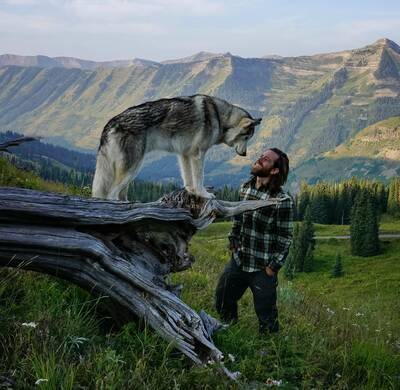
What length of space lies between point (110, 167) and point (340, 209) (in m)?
157

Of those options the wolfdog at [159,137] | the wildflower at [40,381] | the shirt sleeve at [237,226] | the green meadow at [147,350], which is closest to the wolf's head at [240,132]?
the wolfdog at [159,137]

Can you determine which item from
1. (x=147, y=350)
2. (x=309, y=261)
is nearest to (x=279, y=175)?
(x=147, y=350)

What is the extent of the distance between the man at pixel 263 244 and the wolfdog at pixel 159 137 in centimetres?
126

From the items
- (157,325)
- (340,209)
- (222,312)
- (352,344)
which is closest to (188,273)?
(222,312)

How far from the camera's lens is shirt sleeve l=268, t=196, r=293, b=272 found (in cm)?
790

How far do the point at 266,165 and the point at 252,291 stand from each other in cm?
208

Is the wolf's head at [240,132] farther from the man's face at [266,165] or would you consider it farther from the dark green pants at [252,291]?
the dark green pants at [252,291]

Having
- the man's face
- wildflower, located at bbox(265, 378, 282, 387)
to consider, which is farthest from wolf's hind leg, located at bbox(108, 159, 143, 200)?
wildflower, located at bbox(265, 378, 282, 387)

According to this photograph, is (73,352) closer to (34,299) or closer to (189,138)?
(34,299)

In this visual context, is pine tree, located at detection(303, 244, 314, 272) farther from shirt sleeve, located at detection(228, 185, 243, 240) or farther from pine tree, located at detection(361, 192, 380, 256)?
shirt sleeve, located at detection(228, 185, 243, 240)

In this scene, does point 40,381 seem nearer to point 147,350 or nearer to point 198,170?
point 147,350

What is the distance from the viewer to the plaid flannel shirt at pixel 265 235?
26.1 feet

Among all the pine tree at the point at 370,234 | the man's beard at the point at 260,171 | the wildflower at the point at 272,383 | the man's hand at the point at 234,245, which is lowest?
the pine tree at the point at 370,234

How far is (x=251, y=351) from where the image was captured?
672 cm
